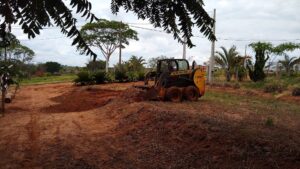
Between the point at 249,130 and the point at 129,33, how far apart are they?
32230mm

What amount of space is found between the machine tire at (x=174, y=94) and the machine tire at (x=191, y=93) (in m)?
0.44

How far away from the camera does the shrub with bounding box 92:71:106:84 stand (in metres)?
33.2

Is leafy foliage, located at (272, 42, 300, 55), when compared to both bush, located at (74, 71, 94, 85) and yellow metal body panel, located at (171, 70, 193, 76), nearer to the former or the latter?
bush, located at (74, 71, 94, 85)

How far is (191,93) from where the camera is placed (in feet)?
62.5

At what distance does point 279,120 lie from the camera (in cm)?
1284

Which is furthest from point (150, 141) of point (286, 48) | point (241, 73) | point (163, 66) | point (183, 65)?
point (286, 48)

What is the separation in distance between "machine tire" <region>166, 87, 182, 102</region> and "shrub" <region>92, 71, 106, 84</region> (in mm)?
15471

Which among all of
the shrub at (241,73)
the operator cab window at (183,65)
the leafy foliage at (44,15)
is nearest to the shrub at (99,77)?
the shrub at (241,73)

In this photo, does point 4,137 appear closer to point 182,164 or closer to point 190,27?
point 182,164

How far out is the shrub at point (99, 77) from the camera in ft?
109

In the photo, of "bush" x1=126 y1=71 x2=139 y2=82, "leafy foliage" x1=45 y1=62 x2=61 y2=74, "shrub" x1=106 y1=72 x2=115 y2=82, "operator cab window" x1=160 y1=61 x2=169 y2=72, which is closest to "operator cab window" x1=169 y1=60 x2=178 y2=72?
"operator cab window" x1=160 y1=61 x2=169 y2=72

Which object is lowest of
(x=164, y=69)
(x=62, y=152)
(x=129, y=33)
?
(x=62, y=152)

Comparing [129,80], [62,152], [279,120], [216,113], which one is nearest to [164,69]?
[216,113]

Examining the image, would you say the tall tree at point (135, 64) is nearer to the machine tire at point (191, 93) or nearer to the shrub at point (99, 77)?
the shrub at point (99, 77)
